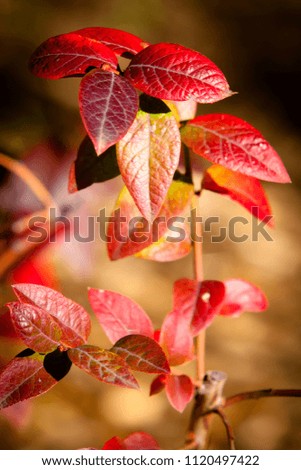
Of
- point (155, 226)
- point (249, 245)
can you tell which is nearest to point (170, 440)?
point (249, 245)

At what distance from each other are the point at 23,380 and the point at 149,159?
0.17 metres

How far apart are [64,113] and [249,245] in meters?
0.35

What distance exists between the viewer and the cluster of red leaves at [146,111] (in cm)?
31

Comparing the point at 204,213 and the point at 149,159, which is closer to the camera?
the point at 149,159

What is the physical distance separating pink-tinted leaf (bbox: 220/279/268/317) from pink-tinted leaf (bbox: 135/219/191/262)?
8 cm

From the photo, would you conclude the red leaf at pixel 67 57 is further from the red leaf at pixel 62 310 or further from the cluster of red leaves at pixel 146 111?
the red leaf at pixel 62 310

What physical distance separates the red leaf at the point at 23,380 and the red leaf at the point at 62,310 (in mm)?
27

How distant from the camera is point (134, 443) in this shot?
0.44 metres

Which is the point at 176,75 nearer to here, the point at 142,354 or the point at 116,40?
the point at 116,40

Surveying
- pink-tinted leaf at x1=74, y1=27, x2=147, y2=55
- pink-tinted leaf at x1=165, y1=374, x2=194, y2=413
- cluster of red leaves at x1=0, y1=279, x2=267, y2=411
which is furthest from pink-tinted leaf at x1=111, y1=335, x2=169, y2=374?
pink-tinted leaf at x1=74, y1=27, x2=147, y2=55

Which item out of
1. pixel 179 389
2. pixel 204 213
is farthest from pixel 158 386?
pixel 204 213

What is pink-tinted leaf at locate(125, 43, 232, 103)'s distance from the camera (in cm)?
32
